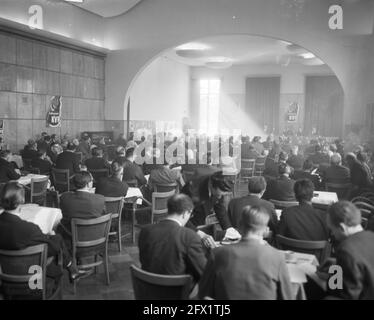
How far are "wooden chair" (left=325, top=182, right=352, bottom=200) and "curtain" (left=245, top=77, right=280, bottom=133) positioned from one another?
51.2ft

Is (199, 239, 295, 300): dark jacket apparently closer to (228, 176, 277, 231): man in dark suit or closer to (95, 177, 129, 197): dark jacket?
(228, 176, 277, 231): man in dark suit

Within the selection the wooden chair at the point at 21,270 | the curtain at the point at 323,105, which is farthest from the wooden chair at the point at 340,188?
the curtain at the point at 323,105

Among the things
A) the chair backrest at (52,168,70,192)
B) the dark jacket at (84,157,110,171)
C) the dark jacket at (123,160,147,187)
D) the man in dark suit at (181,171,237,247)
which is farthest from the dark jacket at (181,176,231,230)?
the dark jacket at (84,157,110,171)

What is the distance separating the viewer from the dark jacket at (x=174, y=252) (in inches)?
120

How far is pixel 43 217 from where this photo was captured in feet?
15.5

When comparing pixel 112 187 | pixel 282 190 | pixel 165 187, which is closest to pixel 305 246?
pixel 282 190

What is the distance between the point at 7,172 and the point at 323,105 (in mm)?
17975

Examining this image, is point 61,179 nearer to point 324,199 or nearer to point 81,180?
point 81,180

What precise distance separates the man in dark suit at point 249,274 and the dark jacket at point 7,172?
529cm

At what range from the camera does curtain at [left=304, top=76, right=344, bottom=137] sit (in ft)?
70.9

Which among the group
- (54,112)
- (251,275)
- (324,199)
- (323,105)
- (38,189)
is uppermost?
(323,105)

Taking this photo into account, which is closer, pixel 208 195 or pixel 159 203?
pixel 208 195
